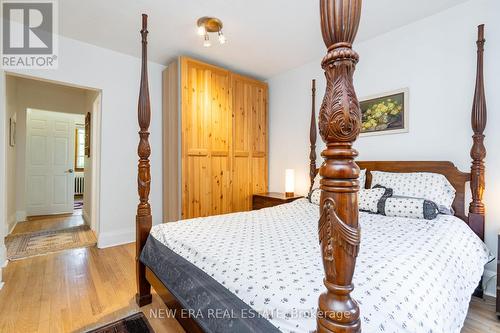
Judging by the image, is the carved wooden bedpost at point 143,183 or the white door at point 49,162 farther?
the white door at point 49,162

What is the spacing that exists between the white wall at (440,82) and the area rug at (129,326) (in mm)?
2737

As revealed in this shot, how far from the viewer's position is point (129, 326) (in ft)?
5.36

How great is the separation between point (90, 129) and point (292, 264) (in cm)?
431

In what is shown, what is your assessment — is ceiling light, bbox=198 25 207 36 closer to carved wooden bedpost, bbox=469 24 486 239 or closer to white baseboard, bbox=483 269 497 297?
carved wooden bedpost, bbox=469 24 486 239

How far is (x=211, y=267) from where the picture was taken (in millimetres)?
1162

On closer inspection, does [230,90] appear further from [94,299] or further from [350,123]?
[350,123]

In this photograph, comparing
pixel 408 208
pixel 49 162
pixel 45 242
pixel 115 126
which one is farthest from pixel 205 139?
pixel 49 162

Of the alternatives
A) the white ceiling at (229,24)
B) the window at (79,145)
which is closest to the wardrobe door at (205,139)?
the white ceiling at (229,24)

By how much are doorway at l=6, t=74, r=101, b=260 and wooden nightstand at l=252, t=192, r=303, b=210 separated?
7.20 ft

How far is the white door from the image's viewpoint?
4879 millimetres

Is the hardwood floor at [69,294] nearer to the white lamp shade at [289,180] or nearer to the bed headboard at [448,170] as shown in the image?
the white lamp shade at [289,180]

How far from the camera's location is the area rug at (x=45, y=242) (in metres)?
2.91

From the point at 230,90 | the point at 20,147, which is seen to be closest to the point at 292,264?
the point at 230,90
